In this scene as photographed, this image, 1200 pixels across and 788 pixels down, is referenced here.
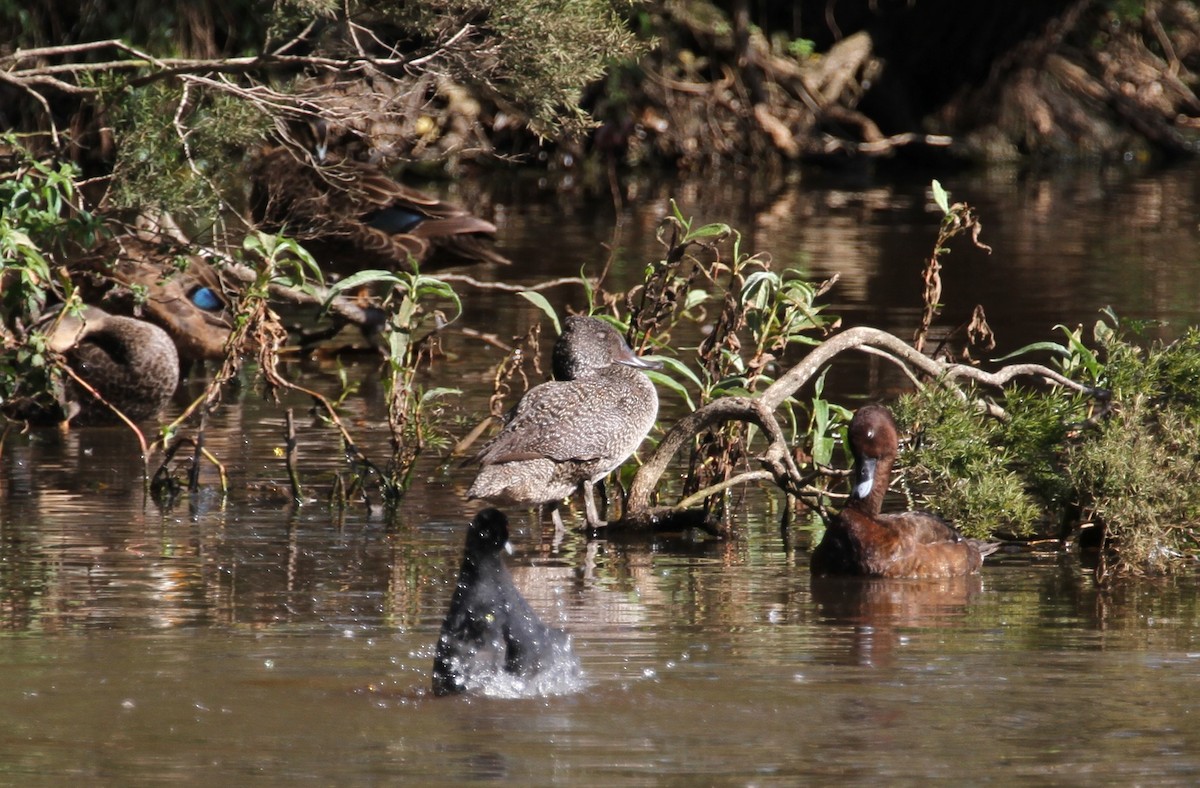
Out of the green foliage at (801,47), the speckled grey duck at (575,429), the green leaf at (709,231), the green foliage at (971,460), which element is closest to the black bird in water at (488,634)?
the speckled grey duck at (575,429)

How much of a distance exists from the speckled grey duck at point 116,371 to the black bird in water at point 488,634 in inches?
216

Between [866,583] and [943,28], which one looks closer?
[866,583]

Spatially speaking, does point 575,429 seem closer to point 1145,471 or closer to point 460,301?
point 1145,471

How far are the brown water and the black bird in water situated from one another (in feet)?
0.36

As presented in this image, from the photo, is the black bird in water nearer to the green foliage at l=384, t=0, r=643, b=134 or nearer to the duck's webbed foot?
the duck's webbed foot

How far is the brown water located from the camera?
Result: 5.54 metres

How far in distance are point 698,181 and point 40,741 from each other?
23170mm

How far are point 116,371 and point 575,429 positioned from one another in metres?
3.86

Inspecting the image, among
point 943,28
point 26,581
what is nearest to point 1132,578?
point 26,581

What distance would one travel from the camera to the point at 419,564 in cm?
809

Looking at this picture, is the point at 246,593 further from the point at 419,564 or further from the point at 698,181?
the point at 698,181

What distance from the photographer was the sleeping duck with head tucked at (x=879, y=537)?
7.89 meters

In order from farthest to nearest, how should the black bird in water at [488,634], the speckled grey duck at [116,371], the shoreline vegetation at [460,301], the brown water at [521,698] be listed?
1. the speckled grey duck at [116,371]
2. the shoreline vegetation at [460,301]
3. the black bird in water at [488,634]
4. the brown water at [521,698]

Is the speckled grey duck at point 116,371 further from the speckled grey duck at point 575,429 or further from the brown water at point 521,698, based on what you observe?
the speckled grey duck at point 575,429
